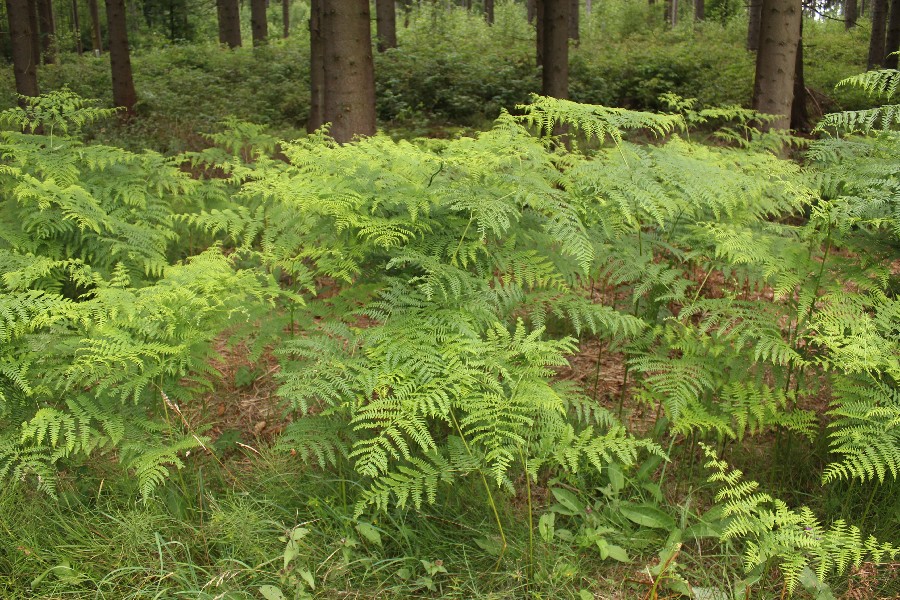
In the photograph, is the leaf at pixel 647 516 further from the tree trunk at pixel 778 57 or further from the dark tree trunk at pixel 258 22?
the dark tree trunk at pixel 258 22

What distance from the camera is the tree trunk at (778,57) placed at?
6137mm

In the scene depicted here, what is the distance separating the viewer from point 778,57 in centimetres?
618

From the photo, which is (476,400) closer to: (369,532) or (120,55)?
(369,532)

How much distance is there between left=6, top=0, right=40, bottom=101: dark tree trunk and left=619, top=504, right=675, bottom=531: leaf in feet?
36.8

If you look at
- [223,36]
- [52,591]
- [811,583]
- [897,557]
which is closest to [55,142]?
[52,591]

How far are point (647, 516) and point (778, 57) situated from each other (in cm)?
518

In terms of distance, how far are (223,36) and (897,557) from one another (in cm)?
2593

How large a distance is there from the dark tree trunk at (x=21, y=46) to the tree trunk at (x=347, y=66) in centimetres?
699

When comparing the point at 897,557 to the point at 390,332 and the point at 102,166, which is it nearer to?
the point at 390,332

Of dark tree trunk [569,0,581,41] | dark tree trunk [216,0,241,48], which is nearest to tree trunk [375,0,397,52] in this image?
dark tree trunk [216,0,241,48]

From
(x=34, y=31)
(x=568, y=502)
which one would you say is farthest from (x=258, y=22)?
(x=568, y=502)

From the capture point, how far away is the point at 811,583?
2621mm

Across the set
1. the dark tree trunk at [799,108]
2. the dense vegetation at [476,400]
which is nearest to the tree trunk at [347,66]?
the dense vegetation at [476,400]

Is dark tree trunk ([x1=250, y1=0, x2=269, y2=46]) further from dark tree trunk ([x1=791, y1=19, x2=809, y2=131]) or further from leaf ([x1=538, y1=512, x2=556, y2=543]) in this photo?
leaf ([x1=538, y1=512, x2=556, y2=543])
